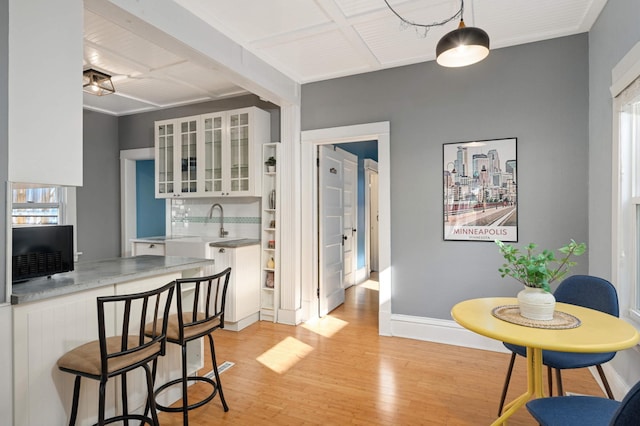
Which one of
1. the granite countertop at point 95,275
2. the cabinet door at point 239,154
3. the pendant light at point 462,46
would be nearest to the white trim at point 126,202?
the cabinet door at point 239,154

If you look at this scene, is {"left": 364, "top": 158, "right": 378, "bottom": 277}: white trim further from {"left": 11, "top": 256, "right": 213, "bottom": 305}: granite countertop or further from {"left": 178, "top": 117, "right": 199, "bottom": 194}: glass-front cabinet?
{"left": 11, "top": 256, "right": 213, "bottom": 305}: granite countertop

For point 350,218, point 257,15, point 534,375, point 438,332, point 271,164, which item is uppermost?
point 257,15

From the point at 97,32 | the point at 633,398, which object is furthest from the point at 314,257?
the point at 633,398

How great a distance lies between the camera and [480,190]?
3.30 m

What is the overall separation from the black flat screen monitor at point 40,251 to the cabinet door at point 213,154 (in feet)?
7.94

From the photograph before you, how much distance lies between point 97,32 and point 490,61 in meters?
3.43

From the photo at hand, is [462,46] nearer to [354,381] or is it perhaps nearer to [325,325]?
[354,381]

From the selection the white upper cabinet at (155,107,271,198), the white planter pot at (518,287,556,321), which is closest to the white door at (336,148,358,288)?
the white upper cabinet at (155,107,271,198)

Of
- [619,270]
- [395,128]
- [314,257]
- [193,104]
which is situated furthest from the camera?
[193,104]

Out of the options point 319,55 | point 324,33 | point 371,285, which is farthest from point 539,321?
point 371,285

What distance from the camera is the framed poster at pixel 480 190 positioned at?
3207 mm

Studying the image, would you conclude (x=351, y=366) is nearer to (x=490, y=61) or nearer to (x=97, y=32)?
(x=490, y=61)

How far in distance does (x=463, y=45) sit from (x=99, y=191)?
5.20 metres

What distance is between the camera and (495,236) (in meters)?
3.26
